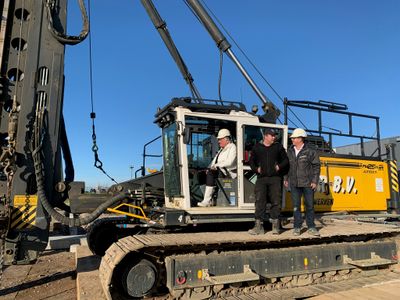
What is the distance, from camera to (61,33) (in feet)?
19.4

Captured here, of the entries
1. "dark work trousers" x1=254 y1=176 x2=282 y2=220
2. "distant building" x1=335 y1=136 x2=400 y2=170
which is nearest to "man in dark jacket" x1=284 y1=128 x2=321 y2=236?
"dark work trousers" x1=254 y1=176 x2=282 y2=220

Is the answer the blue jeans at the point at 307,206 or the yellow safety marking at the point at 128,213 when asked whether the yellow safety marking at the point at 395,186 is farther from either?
the yellow safety marking at the point at 128,213

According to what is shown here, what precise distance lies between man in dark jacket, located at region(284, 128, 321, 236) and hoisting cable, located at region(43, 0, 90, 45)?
150 inches

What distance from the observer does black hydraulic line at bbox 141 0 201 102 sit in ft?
27.3

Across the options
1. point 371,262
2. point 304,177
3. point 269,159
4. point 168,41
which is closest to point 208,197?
point 269,159

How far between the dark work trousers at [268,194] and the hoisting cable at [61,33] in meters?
3.61

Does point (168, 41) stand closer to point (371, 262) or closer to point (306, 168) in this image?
point (306, 168)

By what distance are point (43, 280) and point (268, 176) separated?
4.70m

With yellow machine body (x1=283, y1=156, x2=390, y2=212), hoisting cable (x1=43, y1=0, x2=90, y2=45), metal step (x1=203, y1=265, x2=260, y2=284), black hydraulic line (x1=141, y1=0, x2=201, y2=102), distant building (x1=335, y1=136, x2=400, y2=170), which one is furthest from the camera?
distant building (x1=335, y1=136, x2=400, y2=170)

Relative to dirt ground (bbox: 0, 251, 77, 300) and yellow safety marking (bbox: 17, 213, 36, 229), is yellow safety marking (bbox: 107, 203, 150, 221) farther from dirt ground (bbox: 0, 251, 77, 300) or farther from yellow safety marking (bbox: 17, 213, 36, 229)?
dirt ground (bbox: 0, 251, 77, 300)

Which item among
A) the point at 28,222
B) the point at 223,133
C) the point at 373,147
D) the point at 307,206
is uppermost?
the point at 373,147

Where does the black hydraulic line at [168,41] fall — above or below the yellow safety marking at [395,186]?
above

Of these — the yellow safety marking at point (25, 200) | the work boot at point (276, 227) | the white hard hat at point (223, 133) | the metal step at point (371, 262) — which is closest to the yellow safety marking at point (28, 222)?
the yellow safety marking at point (25, 200)

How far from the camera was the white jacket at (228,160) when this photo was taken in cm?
619
